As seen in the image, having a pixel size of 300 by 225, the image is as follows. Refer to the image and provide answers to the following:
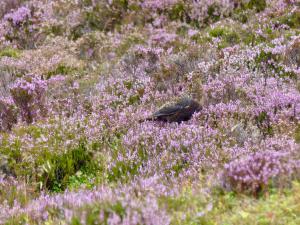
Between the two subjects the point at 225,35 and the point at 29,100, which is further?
the point at 225,35

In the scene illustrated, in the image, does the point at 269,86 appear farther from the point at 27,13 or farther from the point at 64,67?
the point at 27,13

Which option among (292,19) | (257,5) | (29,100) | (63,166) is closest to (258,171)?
(63,166)

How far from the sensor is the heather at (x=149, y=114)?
3.42m

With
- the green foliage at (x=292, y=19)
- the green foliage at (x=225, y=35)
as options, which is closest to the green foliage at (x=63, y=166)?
the green foliage at (x=225, y=35)

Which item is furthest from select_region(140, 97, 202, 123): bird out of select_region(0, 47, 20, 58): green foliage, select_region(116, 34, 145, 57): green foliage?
select_region(0, 47, 20, 58): green foliage

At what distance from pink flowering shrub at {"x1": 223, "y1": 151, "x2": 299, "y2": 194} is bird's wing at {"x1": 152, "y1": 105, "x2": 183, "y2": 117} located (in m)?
2.19

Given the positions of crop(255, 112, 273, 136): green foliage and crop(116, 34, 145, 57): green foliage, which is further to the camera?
crop(116, 34, 145, 57): green foliage

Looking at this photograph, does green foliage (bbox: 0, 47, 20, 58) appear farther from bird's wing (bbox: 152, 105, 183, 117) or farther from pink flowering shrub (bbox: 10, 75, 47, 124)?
bird's wing (bbox: 152, 105, 183, 117)

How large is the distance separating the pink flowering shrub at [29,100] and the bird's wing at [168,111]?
1760 mm

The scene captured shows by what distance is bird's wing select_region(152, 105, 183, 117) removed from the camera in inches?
232

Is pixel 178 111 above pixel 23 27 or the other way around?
above

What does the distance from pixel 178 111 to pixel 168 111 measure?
0.14m

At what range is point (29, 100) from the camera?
6859 millimetres

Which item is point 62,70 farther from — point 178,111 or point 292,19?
point 292,19
